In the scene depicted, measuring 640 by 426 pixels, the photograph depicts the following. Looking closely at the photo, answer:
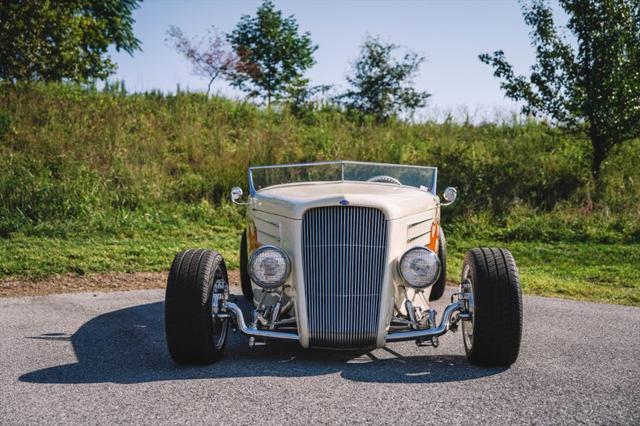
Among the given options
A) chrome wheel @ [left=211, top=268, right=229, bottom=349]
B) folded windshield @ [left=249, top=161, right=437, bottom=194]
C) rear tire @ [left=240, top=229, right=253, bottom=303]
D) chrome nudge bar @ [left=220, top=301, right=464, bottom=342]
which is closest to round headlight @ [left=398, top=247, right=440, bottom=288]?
chrome nudge bar @ [left=220, top=301, right=464, bottom=342]

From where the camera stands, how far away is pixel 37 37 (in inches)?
611

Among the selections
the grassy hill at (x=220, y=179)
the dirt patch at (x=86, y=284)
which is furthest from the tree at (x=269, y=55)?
the dirt patch at (x=86, y=284)

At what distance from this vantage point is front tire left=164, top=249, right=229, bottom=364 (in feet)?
14.6

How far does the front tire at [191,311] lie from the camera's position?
4465 mm

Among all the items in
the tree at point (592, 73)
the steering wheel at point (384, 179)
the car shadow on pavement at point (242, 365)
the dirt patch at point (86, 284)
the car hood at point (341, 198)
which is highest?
the tree at point (592, 73)

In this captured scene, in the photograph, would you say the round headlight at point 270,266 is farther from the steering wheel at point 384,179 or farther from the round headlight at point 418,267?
the steering wheel at point 384,179

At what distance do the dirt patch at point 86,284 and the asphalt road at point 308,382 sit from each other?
1864 millimetres

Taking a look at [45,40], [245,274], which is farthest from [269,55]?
[245,274]

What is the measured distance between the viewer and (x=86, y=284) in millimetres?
8195

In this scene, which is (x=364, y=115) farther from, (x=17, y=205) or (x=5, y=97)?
(x=17, y=205)

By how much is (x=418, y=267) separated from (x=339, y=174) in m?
1.61

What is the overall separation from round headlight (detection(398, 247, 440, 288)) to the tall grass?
288 inches

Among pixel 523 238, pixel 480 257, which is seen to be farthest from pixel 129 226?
pixel 480 257

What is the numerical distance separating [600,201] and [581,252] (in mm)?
3220
